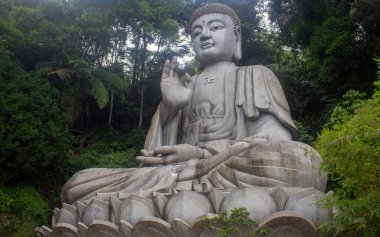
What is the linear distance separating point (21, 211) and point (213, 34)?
3844 mm

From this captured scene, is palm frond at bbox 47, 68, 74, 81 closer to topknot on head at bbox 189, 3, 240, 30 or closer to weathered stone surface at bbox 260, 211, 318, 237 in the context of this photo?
topknot on head at bbox 189, 3, 240, 30

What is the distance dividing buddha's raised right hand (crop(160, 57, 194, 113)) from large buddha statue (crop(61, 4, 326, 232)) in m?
0.01

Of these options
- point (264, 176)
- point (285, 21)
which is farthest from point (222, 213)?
point (285, 21)

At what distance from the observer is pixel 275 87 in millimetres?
5887

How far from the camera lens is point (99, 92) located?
10227 mm

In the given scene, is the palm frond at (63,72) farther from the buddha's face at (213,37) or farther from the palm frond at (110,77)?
the buddha's face at (213,37)

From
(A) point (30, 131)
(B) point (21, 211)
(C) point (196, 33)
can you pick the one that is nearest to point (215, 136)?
(C) point (196, 33)

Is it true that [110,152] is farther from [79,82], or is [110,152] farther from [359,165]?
[359,165]

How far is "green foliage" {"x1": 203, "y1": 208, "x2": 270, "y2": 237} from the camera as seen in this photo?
12.2ft

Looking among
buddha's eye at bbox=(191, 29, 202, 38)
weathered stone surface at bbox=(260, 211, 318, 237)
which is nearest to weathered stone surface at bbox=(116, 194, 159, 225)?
weathered stone surface at bbox=(260, 211, 318, 237)

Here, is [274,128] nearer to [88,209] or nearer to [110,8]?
[88,209]

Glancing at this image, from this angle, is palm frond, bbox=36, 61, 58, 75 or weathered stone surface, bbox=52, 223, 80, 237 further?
palm frond, bbox=36, 61, 58, 75

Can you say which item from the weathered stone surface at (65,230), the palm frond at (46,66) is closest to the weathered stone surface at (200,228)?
the weathered stone surface at (65,230)

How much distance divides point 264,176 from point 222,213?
84cm
